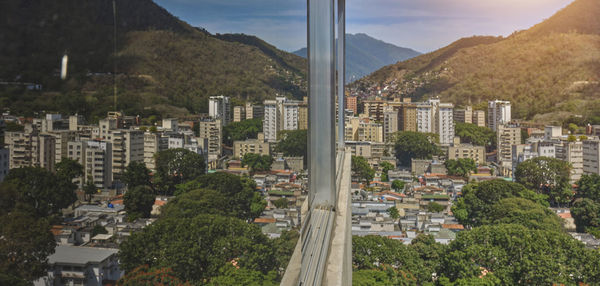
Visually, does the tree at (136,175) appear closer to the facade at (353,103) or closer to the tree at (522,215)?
the tree at (522,215)

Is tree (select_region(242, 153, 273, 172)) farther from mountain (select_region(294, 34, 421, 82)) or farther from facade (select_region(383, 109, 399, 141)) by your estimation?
facade (select_region(383, 109, 399, 141))

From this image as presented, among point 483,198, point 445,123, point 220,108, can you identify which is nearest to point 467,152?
point 445,123

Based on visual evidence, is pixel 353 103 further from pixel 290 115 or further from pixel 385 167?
pixel 290 115

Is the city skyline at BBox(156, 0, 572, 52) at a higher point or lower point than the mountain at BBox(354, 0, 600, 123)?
higher

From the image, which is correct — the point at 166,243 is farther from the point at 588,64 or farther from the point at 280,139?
the point at 588,64

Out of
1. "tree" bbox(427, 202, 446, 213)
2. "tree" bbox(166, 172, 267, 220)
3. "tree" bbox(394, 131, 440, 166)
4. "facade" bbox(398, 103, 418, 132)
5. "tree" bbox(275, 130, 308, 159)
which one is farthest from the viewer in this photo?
"facade" bbox(398, 103, 418, 132)

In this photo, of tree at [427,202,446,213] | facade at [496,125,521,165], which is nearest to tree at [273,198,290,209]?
tree at [427,202,446,213]

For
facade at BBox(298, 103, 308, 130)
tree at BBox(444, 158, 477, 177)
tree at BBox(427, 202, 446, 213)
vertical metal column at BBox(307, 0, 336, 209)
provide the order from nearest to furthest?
facade at BBox(298, 103, 308, 130) < vertical metal column at BBox(307, 0, 336, 209) < tree at BBox(427, 202, 446, 213) < tree at BBox(444, 158, 477, 177)

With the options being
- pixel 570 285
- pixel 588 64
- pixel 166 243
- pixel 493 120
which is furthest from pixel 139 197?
pixel 588 64
